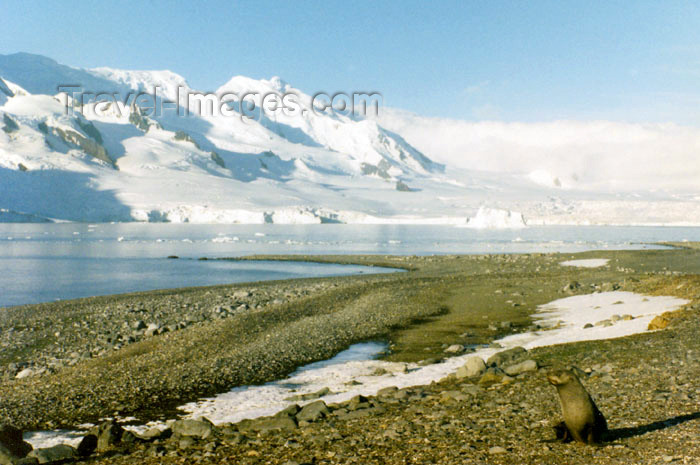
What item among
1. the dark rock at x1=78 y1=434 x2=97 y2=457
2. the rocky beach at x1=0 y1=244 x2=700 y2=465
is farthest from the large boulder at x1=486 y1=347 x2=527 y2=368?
the dark rock at x1=78 y1=434 x2=97 y2=457

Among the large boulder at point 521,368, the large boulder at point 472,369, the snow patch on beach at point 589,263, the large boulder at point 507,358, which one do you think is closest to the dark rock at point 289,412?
the large boulder at point 472,369

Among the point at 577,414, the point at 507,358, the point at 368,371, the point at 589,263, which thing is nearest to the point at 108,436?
the point at 368,371

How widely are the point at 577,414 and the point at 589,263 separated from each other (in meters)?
42.5

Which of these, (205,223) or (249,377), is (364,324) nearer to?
(249,377)

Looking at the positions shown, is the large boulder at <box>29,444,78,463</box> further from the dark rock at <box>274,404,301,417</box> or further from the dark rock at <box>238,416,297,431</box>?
the dark rock at <box>274,404,301,417</box>

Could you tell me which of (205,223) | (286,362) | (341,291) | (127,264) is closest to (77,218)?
(205,223)

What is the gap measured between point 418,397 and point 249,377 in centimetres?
517

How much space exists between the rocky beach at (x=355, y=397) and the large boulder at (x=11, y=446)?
0.46m

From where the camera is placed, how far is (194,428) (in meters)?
9.25

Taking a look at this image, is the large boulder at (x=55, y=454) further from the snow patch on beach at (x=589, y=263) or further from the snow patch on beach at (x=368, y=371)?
the snow patch on beach at (x=589, y=263)

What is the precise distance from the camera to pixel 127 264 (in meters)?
56.6

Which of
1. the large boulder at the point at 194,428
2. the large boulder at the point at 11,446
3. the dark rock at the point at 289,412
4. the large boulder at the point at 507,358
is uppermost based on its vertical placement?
the large boulder at the point at 507,358

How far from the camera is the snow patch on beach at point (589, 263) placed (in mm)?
44850

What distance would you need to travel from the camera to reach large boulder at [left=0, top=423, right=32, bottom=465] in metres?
8.59
